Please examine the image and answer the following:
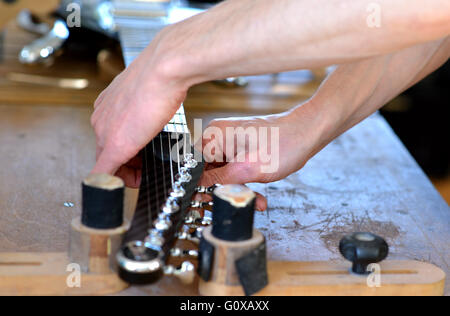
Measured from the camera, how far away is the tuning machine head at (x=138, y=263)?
0.71 m

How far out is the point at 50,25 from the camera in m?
1.88

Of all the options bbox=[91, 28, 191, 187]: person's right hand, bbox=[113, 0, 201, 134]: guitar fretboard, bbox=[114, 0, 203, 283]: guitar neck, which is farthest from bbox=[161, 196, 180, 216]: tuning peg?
bbox=[113, 0, 201, 134]: guitar fretboard

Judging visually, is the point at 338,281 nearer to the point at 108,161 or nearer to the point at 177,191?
the point at 177,191

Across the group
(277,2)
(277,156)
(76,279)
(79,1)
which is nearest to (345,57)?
(277,2)

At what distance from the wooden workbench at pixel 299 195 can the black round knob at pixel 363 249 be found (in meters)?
0.12

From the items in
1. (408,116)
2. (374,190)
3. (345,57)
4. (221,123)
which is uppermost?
(345,57)

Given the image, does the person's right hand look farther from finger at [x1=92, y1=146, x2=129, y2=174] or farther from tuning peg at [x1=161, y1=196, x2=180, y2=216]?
tuning peg at [x1=161, y1=196, x2=180, y2=216]

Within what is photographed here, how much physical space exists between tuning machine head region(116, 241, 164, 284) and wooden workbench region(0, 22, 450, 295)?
0.25ft

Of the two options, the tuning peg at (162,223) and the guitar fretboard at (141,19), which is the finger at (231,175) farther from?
the guitar fretboard at (141,19)

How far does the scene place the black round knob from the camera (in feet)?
2.56

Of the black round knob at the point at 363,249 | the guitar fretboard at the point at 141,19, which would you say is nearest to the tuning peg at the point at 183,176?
the black round knob at the point at 363,249

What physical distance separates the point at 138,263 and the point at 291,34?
0.97 ft

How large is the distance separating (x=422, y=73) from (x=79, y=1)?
1.01m
